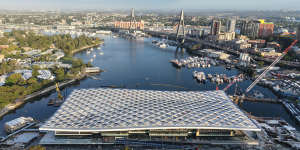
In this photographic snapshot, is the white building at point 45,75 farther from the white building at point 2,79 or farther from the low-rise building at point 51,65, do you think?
the white building at point 2,79

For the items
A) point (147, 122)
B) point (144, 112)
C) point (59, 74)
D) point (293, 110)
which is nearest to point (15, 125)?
point (144, 112)

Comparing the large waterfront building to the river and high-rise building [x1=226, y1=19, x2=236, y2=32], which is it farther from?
high-rise building [x1=226, y1=19, x2=236, y2=32]

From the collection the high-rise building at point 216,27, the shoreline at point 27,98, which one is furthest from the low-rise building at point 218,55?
the shoreline at point 27,98

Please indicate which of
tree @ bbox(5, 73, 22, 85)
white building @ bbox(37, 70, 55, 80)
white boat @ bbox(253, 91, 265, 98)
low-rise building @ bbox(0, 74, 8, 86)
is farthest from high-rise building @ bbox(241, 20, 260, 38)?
low-rise building @ bbox(0, 74, 8, 86)

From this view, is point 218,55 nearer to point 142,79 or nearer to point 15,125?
point 142,79

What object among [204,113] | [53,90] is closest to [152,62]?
[53,90]

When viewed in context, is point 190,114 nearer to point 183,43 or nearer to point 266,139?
point 266,139

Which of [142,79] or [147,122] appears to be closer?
[147,122]
